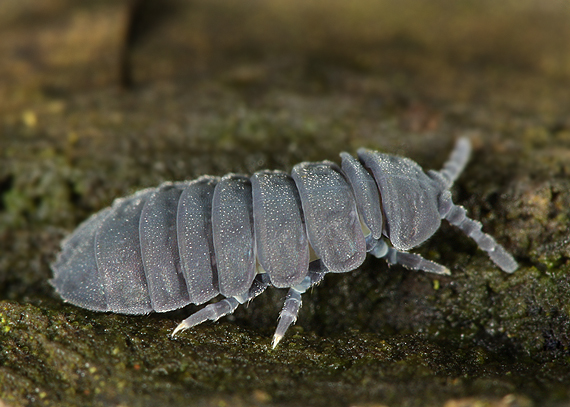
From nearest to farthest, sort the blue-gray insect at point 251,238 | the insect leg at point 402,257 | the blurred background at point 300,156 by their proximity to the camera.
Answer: the blurred background at point 300,156
the blue-gray insect at point 251,238
the insect leg at point 402,257

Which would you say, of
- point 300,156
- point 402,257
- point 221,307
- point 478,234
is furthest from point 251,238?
point 478,234

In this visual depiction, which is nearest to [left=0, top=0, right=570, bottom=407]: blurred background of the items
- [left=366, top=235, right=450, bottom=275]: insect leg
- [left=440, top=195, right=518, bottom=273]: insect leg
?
[left=440, top=195, right=518, bottom=273]: insect leg

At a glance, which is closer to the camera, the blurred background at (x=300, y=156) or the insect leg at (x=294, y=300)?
the blurred background at (x=300, y=156)

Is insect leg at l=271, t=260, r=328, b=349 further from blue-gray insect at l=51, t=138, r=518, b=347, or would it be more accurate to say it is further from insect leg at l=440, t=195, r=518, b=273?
insect leg at l=440, t=195, r=518, b=273

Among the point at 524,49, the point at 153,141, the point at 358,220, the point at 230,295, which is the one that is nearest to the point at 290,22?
the point at 153,141

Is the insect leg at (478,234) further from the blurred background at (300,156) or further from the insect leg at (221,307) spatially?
the insect leg at (221,307)

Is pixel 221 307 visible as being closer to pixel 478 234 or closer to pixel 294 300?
pixel 294 300

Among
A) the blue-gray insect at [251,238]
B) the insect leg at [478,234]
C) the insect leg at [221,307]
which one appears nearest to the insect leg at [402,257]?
the blue-gray insect at [251,238]
